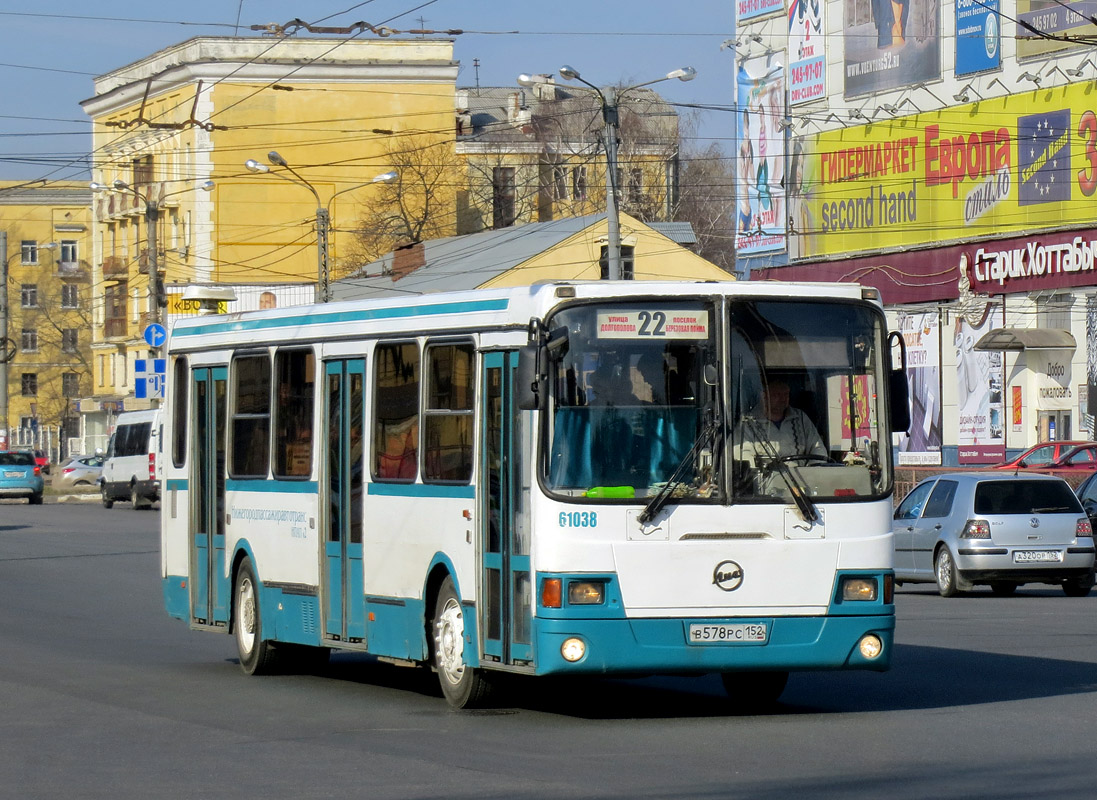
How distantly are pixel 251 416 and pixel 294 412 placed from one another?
0.80 m

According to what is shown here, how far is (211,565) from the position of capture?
15.7m

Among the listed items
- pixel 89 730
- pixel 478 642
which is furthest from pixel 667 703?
pixel 89 730

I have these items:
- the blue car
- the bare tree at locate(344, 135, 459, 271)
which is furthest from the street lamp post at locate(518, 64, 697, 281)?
the bare tree at locate(344, 135, 459, 271)

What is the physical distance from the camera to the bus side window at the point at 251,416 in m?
14.7

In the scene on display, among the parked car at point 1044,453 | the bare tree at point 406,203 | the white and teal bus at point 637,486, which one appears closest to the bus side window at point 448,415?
the white and teal bus at point 637,486

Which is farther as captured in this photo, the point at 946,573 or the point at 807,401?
the point at 946,573

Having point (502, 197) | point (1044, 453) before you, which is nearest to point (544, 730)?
point (1044, 453)

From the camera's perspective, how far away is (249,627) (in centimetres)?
1505

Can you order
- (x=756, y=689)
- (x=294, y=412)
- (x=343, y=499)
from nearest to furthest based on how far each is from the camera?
1. (x=756, y=689)
2. (x=343, y=499)
3. (x=294, y=412)

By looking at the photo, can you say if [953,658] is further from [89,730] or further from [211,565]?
[89,730]

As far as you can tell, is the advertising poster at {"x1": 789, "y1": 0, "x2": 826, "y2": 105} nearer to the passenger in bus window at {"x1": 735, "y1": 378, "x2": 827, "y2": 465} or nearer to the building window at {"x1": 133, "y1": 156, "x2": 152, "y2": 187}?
the building window at {"x1": 133, "y1": 156, "x2": 152, "y2": 187}

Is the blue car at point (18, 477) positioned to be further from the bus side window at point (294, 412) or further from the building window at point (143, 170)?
the bus side window at point (294, 412)

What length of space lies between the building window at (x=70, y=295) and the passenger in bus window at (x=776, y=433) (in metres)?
112

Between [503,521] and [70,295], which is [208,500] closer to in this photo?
[503,521]
